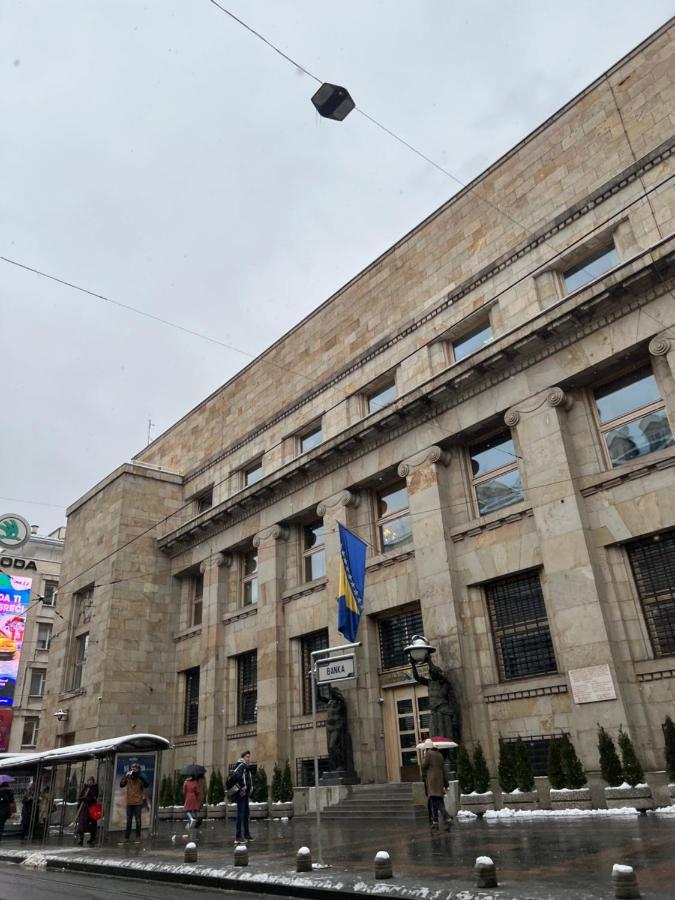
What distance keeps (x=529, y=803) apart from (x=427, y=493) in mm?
8176

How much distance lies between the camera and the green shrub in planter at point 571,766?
560 inches

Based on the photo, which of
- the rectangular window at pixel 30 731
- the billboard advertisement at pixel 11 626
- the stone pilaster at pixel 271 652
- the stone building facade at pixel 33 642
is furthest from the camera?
the rectangular window at pixel 30 731

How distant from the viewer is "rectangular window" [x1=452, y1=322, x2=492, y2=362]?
2125 cm

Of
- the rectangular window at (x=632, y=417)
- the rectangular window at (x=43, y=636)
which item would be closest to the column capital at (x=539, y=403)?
the rectangular window at (x=632, y=417)

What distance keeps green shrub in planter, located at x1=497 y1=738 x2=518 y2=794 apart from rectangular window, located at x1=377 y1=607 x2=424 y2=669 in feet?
14.7

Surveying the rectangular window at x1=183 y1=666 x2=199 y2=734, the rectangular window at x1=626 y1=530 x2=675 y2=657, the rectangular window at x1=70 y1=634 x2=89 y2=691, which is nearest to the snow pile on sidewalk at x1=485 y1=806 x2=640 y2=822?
the rectangular window at x1=626 y1=530 x2=675 y2=657

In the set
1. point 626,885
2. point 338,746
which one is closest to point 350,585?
point 338,746

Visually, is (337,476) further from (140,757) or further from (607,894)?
(607,894)

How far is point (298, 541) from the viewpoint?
2522 centimetres

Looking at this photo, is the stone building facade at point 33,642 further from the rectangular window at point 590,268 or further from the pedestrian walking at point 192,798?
the rectangular window at point 590,268

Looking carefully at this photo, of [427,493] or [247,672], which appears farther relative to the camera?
[247,672]

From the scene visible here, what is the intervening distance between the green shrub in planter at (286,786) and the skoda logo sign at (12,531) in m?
22.1

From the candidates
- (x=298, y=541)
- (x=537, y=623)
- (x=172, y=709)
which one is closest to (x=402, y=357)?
(x=298, y=541)

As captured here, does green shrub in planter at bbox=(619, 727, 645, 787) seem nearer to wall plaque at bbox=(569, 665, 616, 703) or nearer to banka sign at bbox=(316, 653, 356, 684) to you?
wall plaque at bbox=(569, 665, 616, 703)
